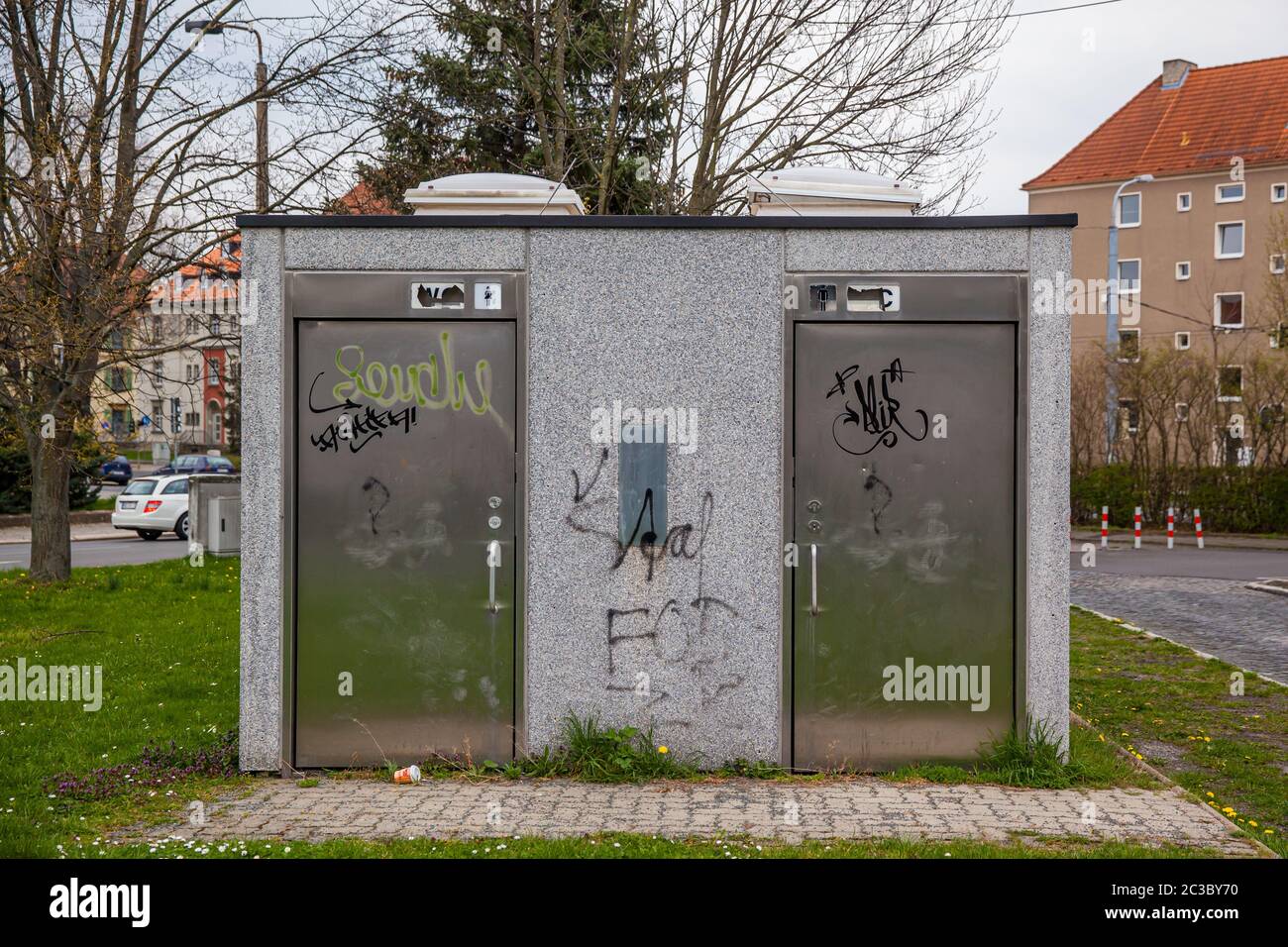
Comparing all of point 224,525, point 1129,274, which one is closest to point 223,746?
point 224,525

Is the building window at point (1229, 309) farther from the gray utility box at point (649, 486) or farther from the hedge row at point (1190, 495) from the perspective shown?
the gray utility box at point (649, 486)

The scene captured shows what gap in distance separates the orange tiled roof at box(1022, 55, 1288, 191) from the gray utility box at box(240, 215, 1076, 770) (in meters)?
42.4

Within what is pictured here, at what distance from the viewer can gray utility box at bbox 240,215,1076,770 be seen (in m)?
6.43

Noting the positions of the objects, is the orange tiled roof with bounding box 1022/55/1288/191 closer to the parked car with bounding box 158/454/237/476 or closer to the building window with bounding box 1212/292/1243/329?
the building window with bounding box 1212/292/1243/329

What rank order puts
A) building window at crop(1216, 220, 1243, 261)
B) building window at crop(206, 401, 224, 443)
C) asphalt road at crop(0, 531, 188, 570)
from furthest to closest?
building window at crop(206, 401, 224, 443) → building window at crop(1216, 220, 1243, 261) → asphalt road at crop(0, 531, 188, 570)

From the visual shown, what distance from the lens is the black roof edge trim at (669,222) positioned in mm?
6379

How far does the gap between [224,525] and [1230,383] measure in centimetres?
2192

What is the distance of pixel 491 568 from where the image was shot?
648 centimetres

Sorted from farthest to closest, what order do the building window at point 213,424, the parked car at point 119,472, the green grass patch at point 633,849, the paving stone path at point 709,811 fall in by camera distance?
1. the building window at point 213,424
2. the parked car at point 119,472
3. the paving stone path at point 709,811
4. the green grass patch at point 633,849

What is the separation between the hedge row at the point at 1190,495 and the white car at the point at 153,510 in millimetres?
20567

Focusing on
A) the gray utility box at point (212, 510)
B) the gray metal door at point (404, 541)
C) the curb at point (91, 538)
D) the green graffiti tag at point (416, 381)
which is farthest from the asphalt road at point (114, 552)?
the green graffiti tag at point (416, 381)

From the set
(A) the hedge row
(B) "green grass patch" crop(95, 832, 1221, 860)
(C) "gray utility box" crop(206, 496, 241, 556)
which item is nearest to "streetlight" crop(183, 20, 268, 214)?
(C) "gray utility box" crop(206, 496, 241, 556)

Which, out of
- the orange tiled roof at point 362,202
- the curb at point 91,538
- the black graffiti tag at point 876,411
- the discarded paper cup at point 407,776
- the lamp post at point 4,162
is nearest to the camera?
the discarded paper cup at point 407,776

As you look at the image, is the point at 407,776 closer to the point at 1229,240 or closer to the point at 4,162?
the point at 4,162
